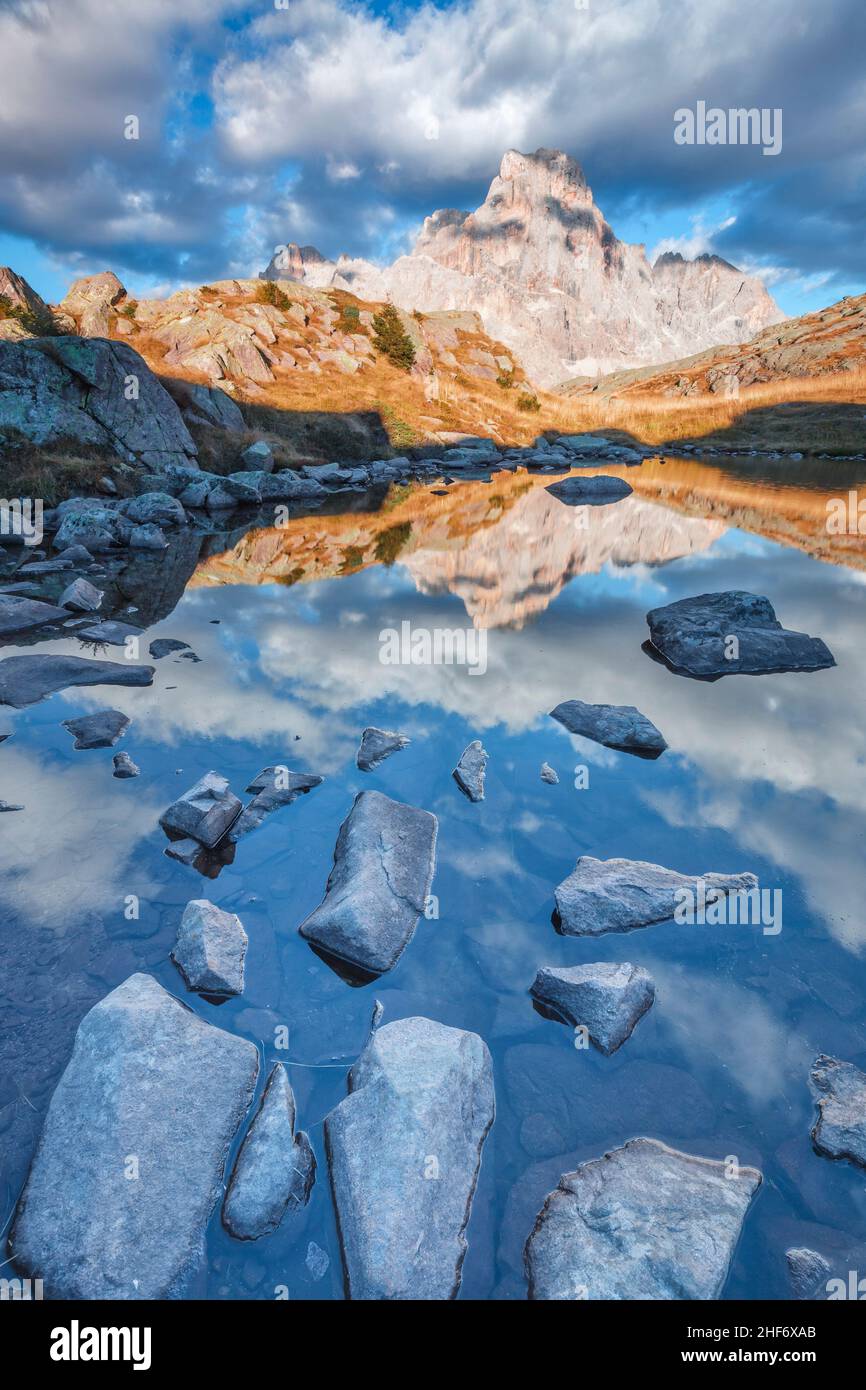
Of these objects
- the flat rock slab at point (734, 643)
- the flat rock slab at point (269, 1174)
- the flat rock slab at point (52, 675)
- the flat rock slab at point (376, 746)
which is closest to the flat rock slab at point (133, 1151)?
the flat rock slab at point (269, 1174)

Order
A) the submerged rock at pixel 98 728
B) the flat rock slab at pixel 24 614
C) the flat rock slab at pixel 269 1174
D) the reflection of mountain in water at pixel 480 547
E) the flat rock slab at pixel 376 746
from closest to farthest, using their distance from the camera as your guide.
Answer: the flat rock slab at pixel 269 1174 < the flat rock slab at pixel 376 746 < the submerged rock at pixel 98 728 < the flat rock slab at pixel 24 614 < the reflection of mountain in water at pixel 480 547

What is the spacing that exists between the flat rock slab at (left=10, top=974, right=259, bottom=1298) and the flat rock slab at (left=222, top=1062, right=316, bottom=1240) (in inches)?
5.3

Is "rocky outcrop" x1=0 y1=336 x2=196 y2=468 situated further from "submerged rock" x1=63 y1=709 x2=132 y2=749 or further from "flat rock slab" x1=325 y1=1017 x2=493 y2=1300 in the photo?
"flat rock slab" x1=325 y1=1017 x2=493 y2=1300

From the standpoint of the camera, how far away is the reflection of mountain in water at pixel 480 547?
1533 centimetres

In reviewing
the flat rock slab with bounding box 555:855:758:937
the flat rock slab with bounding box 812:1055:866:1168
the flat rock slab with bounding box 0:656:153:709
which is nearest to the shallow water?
the flat rock slab with bounding box 812:1055:866:1168

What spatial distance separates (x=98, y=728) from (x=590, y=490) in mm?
30775

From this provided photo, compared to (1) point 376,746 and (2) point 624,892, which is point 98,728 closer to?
(1) point 376,746

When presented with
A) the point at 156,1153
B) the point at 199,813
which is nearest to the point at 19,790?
the point at 199,813

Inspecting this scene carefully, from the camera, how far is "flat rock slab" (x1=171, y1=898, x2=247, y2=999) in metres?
4.15

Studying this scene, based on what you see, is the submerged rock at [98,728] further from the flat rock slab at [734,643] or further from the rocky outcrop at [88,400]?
the rocky outcrop at [88,400]

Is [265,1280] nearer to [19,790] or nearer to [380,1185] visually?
[380,1185]

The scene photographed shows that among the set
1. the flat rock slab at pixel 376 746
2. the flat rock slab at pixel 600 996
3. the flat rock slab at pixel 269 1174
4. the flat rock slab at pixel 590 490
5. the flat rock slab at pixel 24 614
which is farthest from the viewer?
the flat rock slab at pixel 590 490

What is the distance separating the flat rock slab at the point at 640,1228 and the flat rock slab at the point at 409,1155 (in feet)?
1.39
